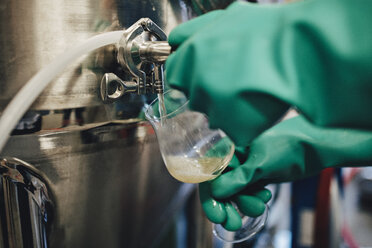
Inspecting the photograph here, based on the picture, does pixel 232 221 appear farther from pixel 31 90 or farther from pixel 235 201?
pixel 31 90

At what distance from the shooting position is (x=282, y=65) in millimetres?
295

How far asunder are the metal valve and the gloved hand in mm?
211

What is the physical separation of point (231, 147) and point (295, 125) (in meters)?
0.19

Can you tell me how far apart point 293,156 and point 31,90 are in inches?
17.0

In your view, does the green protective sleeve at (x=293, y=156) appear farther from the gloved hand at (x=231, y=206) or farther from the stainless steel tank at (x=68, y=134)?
the stainless steel tank at (x=68, y=134)

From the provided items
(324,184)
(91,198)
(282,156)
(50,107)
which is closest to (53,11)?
(50,107)

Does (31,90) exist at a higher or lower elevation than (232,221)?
higher

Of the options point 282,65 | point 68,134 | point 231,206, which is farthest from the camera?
point 231,206

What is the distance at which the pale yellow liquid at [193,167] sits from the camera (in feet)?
1.42

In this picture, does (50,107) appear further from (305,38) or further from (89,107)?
(305,38)

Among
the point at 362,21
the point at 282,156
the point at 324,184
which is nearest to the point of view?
the point at 362,21

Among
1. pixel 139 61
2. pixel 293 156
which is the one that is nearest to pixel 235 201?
pixel 293 156

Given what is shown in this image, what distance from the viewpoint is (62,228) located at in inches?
17.7

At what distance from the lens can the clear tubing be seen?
349mm
